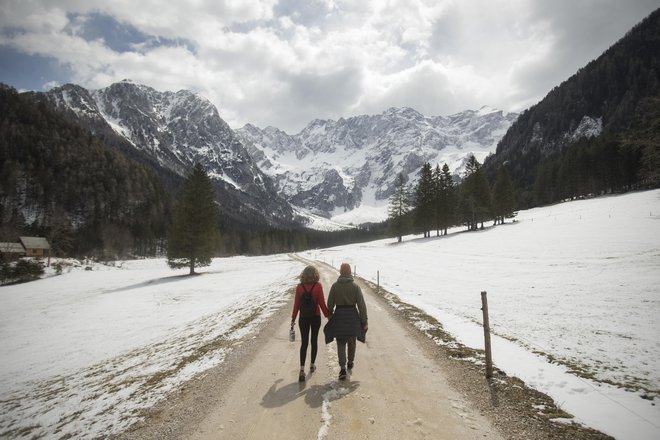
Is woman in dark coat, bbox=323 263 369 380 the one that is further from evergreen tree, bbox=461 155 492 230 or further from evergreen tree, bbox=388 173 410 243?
evergreen tree, bbox=388 173 410 243

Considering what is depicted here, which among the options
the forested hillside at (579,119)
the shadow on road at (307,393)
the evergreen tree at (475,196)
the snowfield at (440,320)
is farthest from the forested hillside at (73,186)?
the forested hillside at (579,119)

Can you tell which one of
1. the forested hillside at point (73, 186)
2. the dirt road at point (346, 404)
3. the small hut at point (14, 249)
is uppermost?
the forested hillside at point (73, 186)

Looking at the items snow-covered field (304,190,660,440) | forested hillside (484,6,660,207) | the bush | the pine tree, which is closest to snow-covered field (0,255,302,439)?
the pine tree

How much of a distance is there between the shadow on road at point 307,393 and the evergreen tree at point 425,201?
58.2m

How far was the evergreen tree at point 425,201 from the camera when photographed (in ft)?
202

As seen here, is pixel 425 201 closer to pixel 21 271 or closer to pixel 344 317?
pixel 344 317

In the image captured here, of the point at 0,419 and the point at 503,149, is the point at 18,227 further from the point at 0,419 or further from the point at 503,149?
the point at 503,149

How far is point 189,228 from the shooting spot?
35.2 meters

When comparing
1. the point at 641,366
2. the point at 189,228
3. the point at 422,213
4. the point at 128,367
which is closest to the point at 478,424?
the point at 641,366

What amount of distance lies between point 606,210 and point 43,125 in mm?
170230

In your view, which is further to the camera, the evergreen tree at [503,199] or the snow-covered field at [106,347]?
the evergreen tree at [503,199]

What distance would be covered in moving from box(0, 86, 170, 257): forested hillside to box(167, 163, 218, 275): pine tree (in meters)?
60.4

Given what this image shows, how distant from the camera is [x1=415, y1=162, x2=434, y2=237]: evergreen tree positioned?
61.5 meters

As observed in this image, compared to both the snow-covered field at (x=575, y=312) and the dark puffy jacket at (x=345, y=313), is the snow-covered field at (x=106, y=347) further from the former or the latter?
the snow-covered field at (x=575, y=312)
